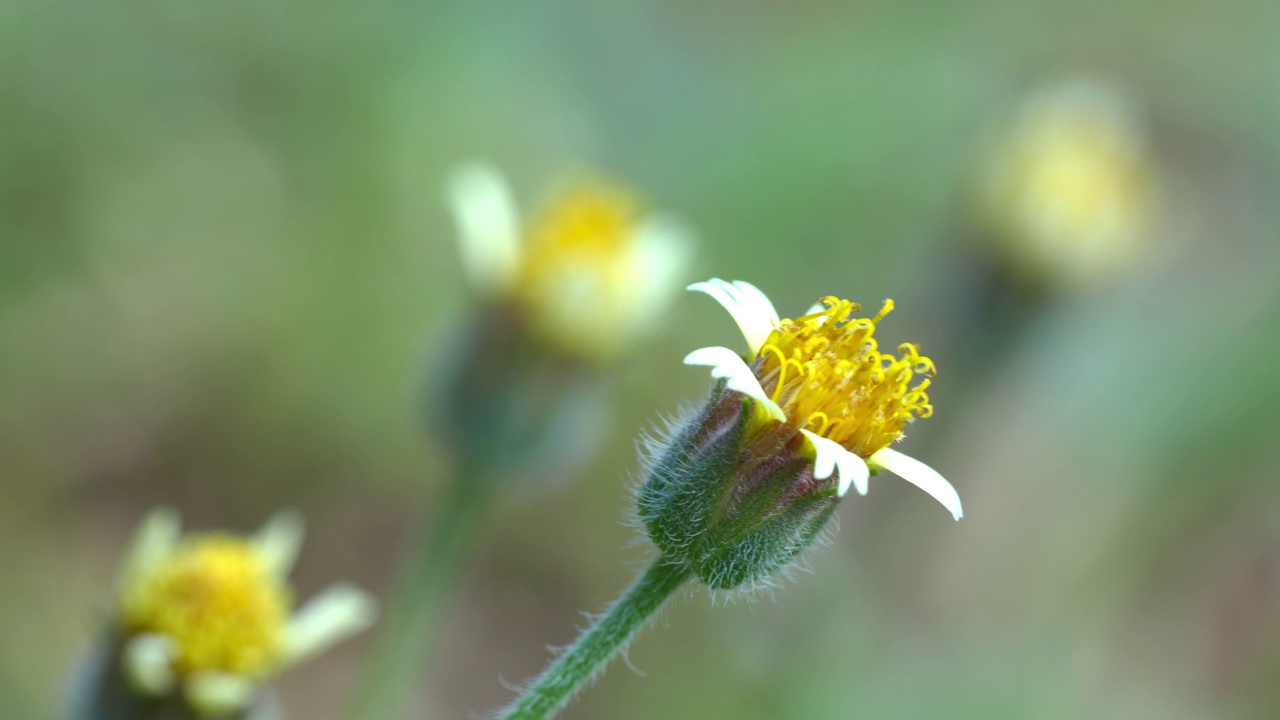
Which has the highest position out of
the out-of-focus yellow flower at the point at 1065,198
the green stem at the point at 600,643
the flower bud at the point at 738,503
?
the out-of-focus yellow flower at the point at 1065,198

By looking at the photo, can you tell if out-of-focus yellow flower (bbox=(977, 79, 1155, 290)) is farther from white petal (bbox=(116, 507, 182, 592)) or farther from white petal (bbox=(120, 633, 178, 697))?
white petal (bbox=(120, 633, 178, 697))

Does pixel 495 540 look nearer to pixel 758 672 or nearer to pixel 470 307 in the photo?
pixel 758 672

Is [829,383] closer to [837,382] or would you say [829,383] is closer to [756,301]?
[837,382]

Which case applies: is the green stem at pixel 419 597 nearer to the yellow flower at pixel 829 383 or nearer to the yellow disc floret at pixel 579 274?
the yellow disc floret at pixel 579 274

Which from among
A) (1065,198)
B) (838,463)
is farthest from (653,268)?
(1065,198)

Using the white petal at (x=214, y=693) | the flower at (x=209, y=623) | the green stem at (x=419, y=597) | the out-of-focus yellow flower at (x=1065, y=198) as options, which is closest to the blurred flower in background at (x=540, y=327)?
the green stem at (x=419, y=597)

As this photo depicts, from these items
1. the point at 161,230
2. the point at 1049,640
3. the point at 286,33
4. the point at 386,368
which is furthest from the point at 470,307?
the point at 1049,640
